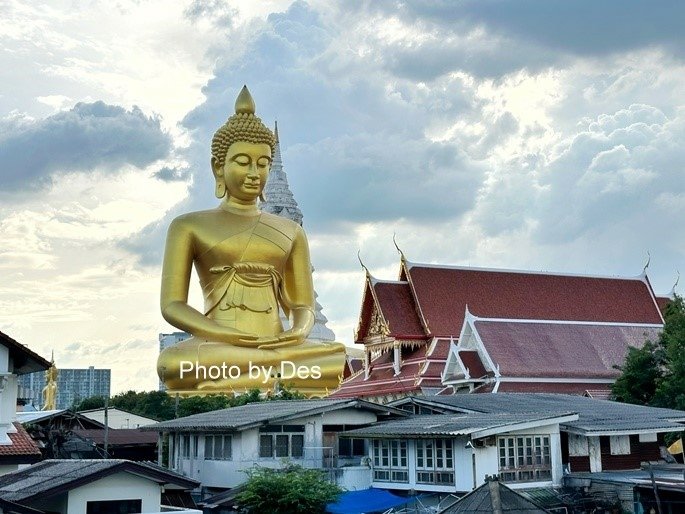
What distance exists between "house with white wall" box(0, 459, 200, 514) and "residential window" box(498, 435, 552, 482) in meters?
6.79

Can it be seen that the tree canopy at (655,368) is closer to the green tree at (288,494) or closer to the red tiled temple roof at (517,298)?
the red tiled temple roof at (517,298)

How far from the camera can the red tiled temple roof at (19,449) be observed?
18.1m

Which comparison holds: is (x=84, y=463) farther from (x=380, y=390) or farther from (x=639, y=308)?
(x=639, y=308)

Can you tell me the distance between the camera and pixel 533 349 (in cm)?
3609

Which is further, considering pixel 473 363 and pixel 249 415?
pixel 473 363

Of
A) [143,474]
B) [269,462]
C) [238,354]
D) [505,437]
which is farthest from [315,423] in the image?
[238,354]

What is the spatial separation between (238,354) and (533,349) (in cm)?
1043

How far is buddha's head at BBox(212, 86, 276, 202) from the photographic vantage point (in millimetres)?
33125

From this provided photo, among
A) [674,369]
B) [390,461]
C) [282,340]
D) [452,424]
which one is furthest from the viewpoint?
[282,340]

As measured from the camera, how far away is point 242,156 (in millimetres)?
33156

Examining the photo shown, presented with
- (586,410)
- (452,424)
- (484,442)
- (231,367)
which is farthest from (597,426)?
(231,367)

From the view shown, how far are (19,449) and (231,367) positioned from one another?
1431 centimetres

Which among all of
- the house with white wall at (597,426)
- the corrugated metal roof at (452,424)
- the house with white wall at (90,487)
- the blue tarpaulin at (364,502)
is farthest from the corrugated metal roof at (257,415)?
the house with white wall at (90,487)

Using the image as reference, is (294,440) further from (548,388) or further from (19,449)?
(548,388)
